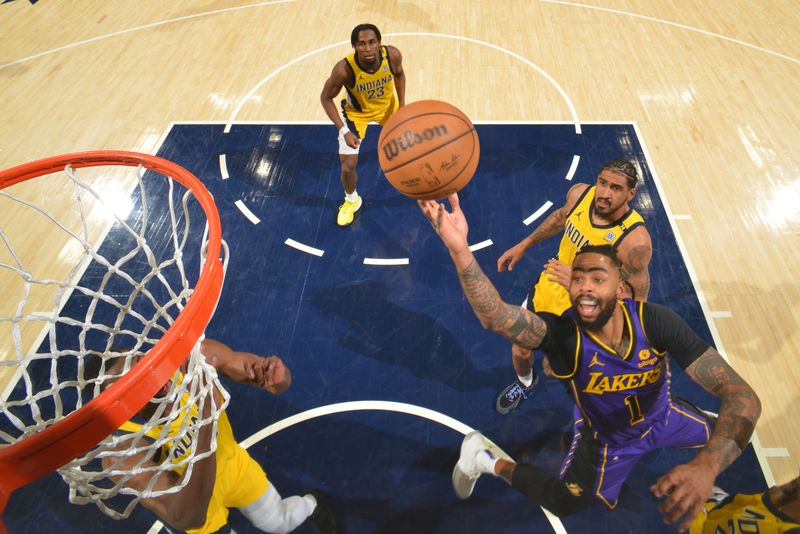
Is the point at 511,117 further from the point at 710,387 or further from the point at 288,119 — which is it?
the point at 710,387

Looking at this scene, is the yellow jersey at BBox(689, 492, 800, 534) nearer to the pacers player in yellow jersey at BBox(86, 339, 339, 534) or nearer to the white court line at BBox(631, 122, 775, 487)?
the white court line at BBox(631, 122, 775, 487)

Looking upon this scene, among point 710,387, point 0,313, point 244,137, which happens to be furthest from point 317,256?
point 710,387

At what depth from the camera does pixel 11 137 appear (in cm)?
667

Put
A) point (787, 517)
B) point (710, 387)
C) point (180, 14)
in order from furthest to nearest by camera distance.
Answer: point (180, 14), point (710, 387), point (787, 517)

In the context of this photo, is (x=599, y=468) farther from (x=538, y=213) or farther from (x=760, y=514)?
(x=538, y=213)

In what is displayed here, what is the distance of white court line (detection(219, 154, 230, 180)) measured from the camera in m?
5.92

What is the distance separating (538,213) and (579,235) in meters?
1.58

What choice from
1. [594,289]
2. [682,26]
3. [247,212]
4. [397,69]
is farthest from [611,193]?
[682,26]

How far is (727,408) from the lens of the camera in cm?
266

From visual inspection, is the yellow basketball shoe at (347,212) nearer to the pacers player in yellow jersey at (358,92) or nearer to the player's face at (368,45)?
the pacers player in yellow jersey at (358,92)

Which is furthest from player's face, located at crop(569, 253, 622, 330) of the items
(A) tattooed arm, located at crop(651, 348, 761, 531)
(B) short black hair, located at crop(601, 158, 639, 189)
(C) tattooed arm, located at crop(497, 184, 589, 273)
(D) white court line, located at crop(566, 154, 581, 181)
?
(D) white court line, located at crop(566, 154, 581, 181)

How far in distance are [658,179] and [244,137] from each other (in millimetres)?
4920

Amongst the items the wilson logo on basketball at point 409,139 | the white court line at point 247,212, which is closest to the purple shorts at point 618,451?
the wilson logo on basketball at point 409,139

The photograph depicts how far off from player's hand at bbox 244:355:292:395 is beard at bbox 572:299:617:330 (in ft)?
5.62
